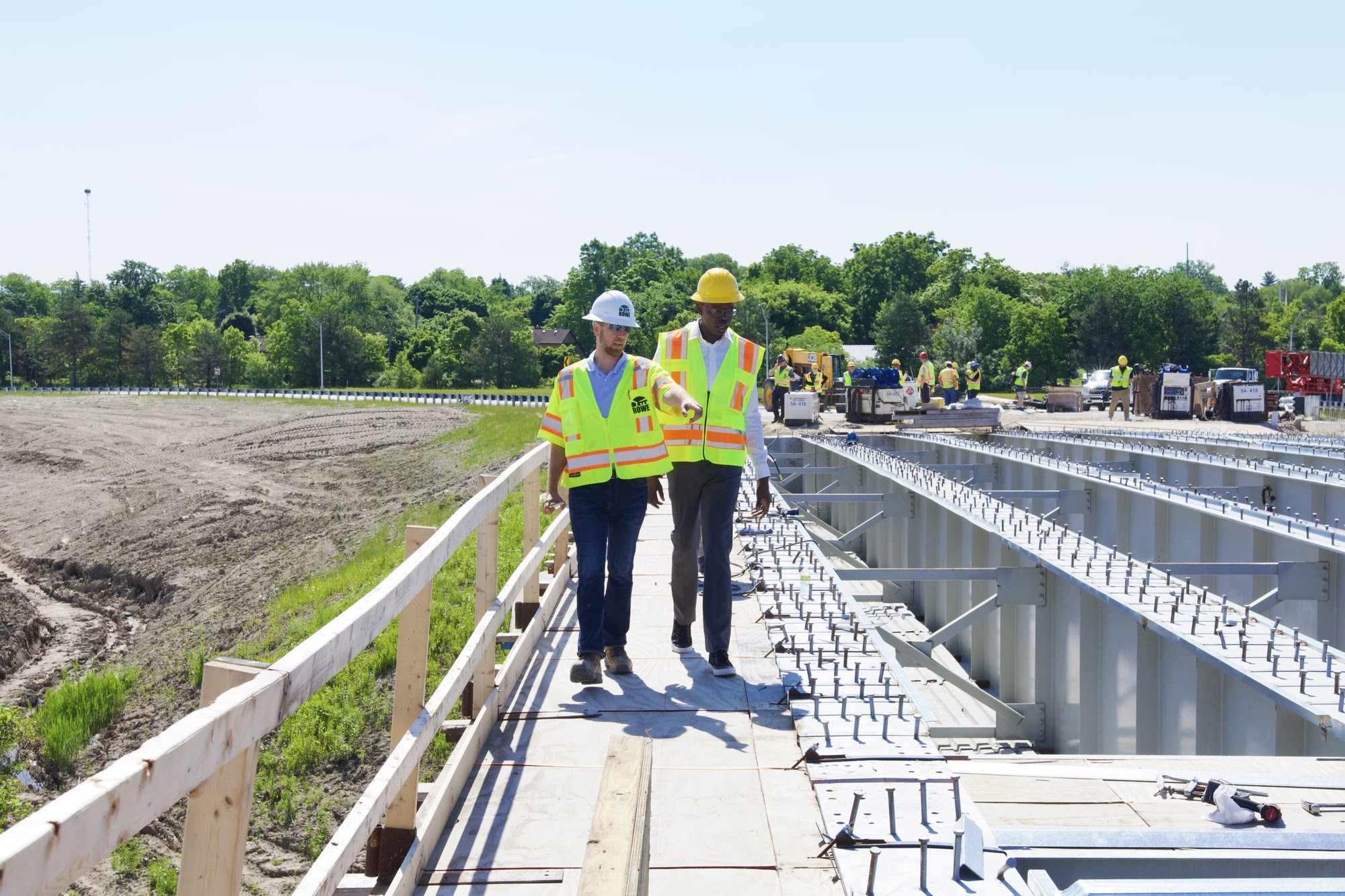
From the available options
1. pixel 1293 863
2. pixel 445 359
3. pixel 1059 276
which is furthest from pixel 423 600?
pixel 1059 276

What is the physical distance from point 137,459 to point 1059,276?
106 meters

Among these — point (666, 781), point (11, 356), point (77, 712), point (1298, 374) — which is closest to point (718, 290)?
point (666, 781)

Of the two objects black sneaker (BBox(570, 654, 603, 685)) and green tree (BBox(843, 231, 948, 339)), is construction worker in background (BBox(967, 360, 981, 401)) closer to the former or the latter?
black sneaker (BBox(570, 654, 603, 685))

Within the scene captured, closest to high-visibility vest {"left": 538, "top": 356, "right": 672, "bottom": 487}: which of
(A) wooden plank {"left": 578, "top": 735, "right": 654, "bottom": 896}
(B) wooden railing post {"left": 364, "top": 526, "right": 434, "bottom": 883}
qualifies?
(B) wooden railing post {"left": 364, "top": 526, "right": 434, "bottom": 883}

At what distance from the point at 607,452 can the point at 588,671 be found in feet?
3.76

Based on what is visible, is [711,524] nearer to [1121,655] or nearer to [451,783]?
[451,783]

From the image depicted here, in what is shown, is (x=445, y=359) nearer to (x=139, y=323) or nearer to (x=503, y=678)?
(x=139, y=323)

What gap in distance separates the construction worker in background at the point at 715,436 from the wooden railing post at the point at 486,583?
0.96 metres

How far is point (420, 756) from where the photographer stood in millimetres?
3986

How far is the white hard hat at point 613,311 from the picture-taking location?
6.04 m

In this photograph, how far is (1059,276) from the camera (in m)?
128

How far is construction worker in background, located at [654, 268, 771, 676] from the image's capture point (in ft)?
20.4

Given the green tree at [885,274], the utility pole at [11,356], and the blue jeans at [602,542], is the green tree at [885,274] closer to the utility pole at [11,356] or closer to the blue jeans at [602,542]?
the utility pole at [11,356]

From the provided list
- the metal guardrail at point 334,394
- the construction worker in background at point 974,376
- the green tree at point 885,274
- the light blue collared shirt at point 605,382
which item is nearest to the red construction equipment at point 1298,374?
the construction worker in background at point 974,376
